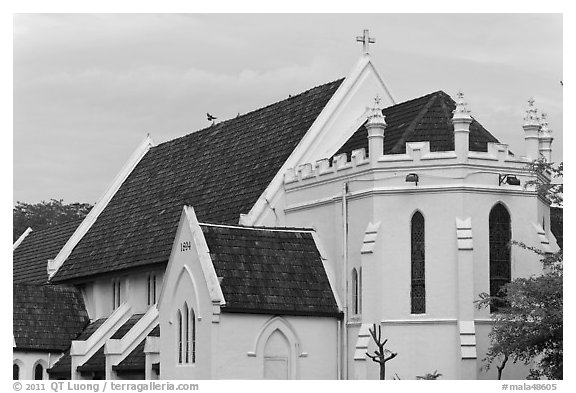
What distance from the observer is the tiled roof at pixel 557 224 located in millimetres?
54100

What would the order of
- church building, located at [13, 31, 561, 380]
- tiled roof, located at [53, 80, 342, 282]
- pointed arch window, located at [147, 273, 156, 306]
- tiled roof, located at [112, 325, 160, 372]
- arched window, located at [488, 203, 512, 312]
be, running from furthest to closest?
pointed arch window, located at [147, 273, 156, 306]
tiled roof, located at [53, 80, 342, 282]
tiled roof, located at [112, 325, 160, 372]
arched window, located at [488, 203, 512, 312]
church building, located at [13, 31, 561, 380]

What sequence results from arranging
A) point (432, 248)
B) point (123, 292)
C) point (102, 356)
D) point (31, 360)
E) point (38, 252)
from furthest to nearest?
1. point (38, 252)
2. point (123, 292)
3. point (31, 360)
4. point (102, 356)
5. point (432, 248)

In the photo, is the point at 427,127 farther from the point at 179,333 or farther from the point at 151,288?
the point at 151,288

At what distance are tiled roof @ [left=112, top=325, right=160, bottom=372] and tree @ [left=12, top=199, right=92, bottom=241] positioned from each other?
56956 mm

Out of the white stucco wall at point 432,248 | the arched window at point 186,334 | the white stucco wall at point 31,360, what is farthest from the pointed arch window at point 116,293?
the white stucco wall at point 432,248

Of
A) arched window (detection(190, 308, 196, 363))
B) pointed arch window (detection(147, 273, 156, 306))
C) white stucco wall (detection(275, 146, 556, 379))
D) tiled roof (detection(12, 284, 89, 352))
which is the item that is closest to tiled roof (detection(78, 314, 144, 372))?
pointed arch window (detection(147, 273, 156, 306))

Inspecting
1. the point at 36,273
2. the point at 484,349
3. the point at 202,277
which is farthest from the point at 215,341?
the point at 36,273

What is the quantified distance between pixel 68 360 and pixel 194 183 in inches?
369

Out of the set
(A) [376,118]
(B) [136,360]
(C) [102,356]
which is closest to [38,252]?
(C) [102,356]

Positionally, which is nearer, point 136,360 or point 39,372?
point 136,360

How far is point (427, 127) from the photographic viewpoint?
49125 mm

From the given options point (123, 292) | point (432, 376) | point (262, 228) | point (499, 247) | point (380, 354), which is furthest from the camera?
point (123, 292)

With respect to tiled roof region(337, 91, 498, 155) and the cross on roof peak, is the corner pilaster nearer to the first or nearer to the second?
tiled roof region(337, 91, 498, 155)

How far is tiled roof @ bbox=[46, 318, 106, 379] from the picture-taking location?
59.3 metres
